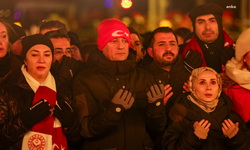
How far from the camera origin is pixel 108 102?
2400mm

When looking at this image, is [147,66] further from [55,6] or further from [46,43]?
[55,6]

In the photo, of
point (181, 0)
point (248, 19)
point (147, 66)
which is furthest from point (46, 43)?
point (248, 19)

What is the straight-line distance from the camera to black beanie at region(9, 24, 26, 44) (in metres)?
2.59

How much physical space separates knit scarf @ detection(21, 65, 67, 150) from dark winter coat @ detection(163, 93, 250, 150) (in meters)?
0.98

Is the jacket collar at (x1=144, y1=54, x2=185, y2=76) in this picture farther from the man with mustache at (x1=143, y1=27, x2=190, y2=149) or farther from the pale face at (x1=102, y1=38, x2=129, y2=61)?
the pale face at (x1=102, y1=38, x2=129, y2=61)

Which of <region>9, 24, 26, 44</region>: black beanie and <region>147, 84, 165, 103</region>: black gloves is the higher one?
<region>9, 24, 26, 44</region>: black beanie

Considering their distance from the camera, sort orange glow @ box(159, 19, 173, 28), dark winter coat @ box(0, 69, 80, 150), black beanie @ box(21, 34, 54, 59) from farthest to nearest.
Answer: orange glow @ box(159, 19, 173, 28)
black beanie @ box(21, 34, 54, 59)
dark winter coat @ box(0, 69, 80, 150)

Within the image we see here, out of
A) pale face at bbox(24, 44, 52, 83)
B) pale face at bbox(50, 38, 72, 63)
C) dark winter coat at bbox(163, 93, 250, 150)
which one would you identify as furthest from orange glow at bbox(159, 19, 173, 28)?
pale face at bbox(24, 44, 52, 83)

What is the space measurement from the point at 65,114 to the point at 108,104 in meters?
0.39

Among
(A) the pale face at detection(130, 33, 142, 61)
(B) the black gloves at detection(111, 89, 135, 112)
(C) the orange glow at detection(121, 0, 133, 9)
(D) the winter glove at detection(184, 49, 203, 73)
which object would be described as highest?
(C) the orange glow at detection(121, 0, 133, 9)

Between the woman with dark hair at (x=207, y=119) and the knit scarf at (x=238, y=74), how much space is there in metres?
0.21

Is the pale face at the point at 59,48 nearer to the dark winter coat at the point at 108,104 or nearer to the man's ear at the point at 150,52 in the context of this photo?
the dark winter coat at the point at 108,104

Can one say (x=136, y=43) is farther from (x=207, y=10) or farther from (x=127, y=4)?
(x=207, y=10)

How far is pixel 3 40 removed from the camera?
2467 mm
